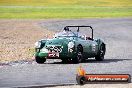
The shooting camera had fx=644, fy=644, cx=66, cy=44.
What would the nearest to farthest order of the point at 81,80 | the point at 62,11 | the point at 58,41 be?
the point at 81,80 < the point at 58,41 < the point at 62,11

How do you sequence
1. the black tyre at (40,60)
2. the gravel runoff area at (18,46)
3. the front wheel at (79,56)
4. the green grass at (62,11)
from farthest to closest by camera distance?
1. the green grass at (62,11)
2. the gravel runoff area at (18,46)
3. the black tyre at (40,60)
4. the front wheel at (79,56)

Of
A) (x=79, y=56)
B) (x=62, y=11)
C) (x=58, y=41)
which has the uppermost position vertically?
(x=58, y=41)

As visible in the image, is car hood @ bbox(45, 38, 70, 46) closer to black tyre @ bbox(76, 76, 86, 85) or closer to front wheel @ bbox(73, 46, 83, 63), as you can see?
front wheel @ bbox(73, 46, 83, 63)

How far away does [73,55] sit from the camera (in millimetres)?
21438

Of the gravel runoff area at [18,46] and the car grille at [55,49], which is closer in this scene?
A: the car grille at [55,49]

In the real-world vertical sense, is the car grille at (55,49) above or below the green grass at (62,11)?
above

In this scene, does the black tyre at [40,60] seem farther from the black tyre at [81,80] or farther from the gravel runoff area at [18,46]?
the black tyre at [81,80]

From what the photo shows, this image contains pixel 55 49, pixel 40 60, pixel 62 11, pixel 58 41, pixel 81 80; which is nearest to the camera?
pixel 81 80

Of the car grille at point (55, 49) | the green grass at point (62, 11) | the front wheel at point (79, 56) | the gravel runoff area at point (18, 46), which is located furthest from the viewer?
the green grass at point (62, 11)

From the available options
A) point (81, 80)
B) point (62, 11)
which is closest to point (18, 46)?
point (81, 80)

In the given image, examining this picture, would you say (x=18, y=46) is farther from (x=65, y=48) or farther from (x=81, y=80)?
(x=81, y=80)

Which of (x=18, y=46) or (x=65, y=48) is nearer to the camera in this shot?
(x=65, y=48)

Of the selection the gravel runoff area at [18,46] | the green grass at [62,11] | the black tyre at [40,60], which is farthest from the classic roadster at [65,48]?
the green grass at [62,11]

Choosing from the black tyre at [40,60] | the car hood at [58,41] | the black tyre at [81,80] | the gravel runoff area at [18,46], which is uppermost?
the car hood at [58,41]
